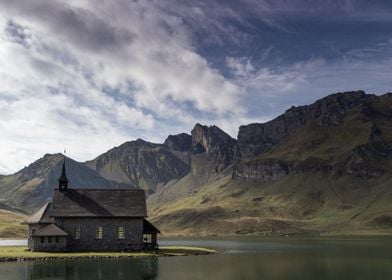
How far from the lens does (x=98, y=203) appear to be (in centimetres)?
8900

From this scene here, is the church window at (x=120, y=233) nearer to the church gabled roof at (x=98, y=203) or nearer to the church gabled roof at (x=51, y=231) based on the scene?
the church gabled roof at (x=98, y=203)

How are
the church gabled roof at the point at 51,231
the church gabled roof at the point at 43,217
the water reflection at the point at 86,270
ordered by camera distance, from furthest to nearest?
the church gabled roof at the point at 43,217 → the church gabled roof at the point at 51,231 → the water reflection at the point at 86,270

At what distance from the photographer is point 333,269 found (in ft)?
196

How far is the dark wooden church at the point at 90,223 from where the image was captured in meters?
84.8

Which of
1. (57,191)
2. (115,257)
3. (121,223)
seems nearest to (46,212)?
(57,191)

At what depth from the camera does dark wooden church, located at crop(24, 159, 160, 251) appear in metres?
84.8

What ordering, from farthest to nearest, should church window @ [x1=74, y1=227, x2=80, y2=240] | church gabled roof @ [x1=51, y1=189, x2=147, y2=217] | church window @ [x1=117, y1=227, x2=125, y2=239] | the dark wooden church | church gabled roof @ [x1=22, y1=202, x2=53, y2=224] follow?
church gabled roof @ [x1=22, y1=202, x2=53, y2=224] → church window @ [x1=117, y1=227, x2=125, y2=239] → church gabled roof @ [x1=51, y1=189, x2=147, y2=217] → church window @ [x1=74, y1=227, x2=80, y2=240] → the dark wooden church

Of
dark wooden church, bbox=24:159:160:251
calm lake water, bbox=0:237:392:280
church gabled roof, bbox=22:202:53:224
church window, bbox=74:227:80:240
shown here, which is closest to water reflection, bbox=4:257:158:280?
calm lake water, bbox=0:237:392:280

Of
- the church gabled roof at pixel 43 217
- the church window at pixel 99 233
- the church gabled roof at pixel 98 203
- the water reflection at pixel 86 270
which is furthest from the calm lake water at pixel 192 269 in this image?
the church gabled roof at pixel 43 217

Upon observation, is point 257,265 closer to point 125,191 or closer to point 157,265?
point 157,265

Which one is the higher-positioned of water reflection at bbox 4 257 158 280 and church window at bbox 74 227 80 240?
church window at bbox 74 227 80 240

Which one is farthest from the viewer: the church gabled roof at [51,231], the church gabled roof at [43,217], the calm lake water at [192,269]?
the church gabled roof at [43,217]

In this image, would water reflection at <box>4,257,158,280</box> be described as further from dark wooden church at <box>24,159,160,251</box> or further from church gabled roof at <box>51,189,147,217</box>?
church gabled roof at <box>51,189,147,217</box>

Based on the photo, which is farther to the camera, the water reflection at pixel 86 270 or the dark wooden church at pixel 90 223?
the dark wooden church at pixel 90 223
